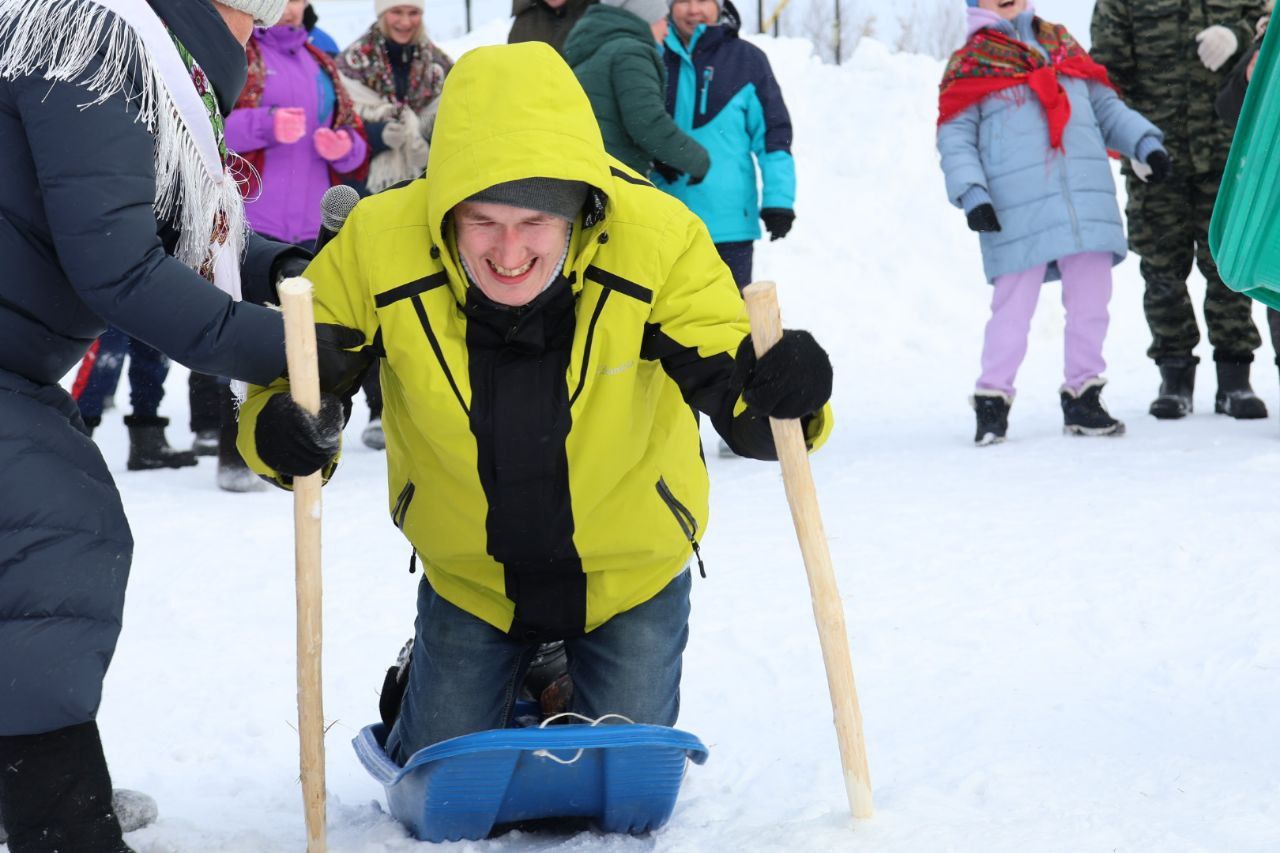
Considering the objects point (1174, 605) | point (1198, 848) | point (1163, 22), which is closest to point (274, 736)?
point (1198, 848)

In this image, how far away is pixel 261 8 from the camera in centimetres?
239

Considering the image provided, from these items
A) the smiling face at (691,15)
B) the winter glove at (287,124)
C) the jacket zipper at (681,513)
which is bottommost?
the jacket zipper at (681,513)

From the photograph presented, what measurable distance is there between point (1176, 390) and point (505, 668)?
4.49m

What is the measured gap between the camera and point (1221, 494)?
461 centimetres

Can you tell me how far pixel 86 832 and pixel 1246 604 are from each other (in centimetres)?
274

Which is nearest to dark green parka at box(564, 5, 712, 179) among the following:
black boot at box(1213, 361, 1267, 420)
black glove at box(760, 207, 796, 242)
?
black glove at box(760, 207, 796, 242)

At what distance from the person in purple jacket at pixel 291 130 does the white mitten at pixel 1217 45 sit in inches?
137

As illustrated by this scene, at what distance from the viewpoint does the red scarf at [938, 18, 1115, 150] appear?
5.79m

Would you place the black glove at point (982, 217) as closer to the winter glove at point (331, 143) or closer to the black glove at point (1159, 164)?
the black glove at point (1159, 164)

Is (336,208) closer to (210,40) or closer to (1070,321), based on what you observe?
(210,40)

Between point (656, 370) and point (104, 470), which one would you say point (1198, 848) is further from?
point (104, 470)

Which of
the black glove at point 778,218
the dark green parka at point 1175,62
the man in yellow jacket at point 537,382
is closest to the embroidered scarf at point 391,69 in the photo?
the black glove at point 778,218

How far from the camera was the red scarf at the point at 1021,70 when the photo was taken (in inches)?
228

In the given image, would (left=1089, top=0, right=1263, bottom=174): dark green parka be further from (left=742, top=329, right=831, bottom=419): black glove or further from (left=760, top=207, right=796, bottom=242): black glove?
(left=742, top=329, right=831, bottom=419): black glove
